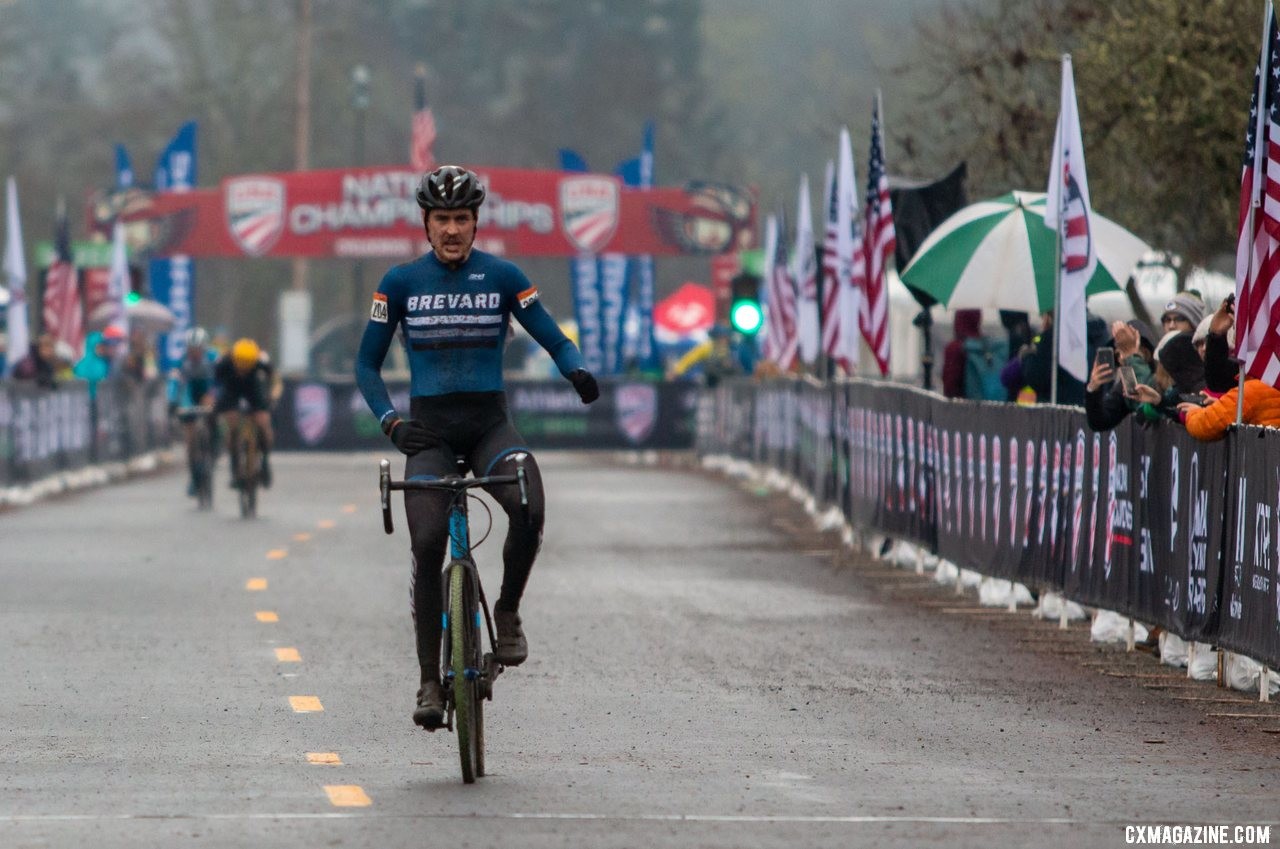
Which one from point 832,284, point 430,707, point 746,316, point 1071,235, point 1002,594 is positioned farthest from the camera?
point 746,316

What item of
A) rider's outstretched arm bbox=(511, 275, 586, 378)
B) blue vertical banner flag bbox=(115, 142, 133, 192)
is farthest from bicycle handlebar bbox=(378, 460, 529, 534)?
blue vertical banner flag bbox=(115, 142, 133, 192)

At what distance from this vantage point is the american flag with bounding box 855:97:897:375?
22.8 meters

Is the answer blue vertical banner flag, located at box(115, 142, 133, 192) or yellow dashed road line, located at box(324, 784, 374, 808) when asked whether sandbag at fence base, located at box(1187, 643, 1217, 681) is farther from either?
blue vertical banner flag, located at box(115, 142, 133, 192)

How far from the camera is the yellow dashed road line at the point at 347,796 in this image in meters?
9.03

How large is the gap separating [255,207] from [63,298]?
12.5m

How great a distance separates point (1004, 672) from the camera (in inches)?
532

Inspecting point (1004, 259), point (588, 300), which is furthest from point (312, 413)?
point (1004, 259)

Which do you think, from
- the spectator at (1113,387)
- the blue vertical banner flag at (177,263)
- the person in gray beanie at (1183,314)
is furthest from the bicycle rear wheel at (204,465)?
the blue vertical banner flag at (177,263)

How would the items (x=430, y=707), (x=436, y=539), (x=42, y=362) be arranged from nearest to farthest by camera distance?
(x=430, y=707), (x=436, y=539), (x=42, y=362)

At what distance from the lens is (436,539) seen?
9.79 meters

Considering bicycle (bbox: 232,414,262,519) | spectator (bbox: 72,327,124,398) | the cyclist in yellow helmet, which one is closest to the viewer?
bicycle (bbox: 232,414,262,519)

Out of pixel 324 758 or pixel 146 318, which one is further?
pixel 146 318

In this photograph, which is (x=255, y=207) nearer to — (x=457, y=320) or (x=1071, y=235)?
(x=1071, y=235)

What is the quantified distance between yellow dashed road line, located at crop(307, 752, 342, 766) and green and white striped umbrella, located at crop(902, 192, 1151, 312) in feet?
31.4
